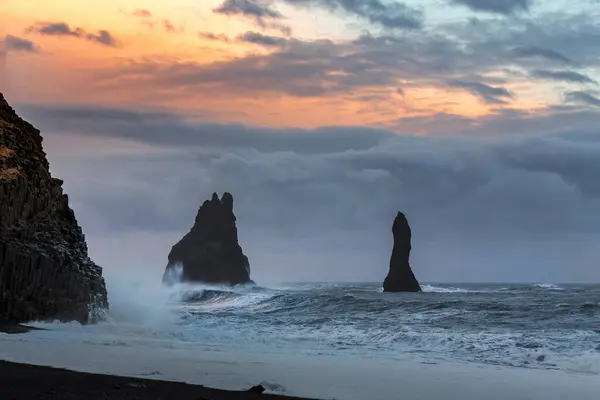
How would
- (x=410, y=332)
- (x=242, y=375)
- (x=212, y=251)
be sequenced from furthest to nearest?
(x=212, y=251)
(x=410, y=332)
(x=242, y=375)

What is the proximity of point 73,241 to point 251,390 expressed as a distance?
A: 1995 cm

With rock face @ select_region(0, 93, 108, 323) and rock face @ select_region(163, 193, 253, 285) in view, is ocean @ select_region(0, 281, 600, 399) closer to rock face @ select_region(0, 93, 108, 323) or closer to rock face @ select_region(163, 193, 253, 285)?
rock face @ select_region(0, 93, 108, 323)

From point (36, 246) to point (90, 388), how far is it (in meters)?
16.5

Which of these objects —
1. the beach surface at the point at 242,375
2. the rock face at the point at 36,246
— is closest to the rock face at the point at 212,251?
the rock face at the point at 36,246

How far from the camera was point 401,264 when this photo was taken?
108875 millimetres

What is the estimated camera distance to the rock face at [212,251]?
150500 mm

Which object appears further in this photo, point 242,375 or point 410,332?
point 410,332

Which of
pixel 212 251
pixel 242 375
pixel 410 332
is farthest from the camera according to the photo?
pixel 212 251

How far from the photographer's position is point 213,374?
15.0 metres

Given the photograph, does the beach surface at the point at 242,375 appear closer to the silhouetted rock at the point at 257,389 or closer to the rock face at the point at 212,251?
the silhouetted rock at the point at 257,389

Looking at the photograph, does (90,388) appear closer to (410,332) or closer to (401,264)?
(410,332)

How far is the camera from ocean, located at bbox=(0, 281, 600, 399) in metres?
15.1

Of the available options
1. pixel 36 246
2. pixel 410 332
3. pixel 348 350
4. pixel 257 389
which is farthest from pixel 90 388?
pixel 410 332

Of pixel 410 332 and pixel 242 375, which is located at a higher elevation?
pixel 410 332
